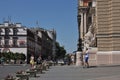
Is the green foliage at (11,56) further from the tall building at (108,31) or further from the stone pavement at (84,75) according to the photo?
the stone pavement at (84,75)

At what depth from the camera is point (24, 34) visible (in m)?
159

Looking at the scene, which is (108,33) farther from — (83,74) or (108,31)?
(83,74)

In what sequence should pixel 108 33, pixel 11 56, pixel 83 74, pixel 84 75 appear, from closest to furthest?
pixel 84 75, pixel 83 74, pixel 108 33, pixel 11 56

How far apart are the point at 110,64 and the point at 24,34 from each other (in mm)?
113471

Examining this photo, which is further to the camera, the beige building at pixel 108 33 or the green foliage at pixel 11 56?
the green foliage at pixel 11 56

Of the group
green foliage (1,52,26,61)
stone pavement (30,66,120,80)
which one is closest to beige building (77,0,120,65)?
stone pavement (30,66,120,80)

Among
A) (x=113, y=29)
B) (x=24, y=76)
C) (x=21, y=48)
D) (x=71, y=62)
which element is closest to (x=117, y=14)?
(x=113, y=29)

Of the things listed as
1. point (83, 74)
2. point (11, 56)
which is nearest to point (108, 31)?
point (83, 74)

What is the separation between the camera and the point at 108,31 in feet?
158

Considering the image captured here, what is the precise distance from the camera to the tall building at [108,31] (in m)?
47.3

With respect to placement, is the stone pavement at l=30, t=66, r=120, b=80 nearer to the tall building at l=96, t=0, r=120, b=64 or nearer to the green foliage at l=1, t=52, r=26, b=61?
the tall building at l=96, t=0, r=120, b=64

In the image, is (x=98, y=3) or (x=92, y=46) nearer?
(x=98, y=3)

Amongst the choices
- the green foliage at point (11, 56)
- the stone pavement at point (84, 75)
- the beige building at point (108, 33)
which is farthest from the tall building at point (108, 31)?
the green foliage at point (11, 56)

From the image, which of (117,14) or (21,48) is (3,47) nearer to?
(21,48)
